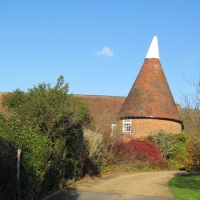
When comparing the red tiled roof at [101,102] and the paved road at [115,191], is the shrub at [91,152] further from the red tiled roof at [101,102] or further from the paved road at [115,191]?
the red tiled roof at [101,102]

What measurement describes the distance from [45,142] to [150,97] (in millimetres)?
25663

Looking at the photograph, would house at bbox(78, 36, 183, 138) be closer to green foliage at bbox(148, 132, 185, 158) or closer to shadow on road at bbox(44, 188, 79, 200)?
green foliage at bbox(148, 132, 185, 158)

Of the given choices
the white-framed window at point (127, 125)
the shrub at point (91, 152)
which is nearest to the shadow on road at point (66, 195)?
the shrub at point (91, 152)

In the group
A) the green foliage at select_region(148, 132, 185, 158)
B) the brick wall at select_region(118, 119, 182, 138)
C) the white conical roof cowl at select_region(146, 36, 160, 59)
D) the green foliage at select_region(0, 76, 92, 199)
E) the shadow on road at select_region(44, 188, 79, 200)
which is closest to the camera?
the green foliage at select_region(0, 76, 92, 199)

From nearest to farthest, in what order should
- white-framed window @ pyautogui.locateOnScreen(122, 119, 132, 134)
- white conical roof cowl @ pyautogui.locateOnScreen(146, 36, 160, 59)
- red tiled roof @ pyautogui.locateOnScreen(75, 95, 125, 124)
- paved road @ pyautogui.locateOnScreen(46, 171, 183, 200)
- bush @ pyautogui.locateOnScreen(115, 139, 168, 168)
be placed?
paved road @ pyautogui.locateOnScreen(46, 171, 183, 200)
bush @ pyautogui.locateOnScreen(115, 139, 168, 168)
white-framed window @ pyautogui.locateOnScreen(122, 119, 132, 134)
white conical roof cowl @ pyautogui.locateOnScreen(146, 36, 160, 59)
red tiled roof @ pyautogui.locateOnScreen(75, 95, 125, 124)

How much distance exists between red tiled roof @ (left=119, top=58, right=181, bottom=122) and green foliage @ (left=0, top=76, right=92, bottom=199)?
18.8m

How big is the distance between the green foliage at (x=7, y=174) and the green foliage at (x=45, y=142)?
131 centimetres

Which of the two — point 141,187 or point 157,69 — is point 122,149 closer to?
point 141,187

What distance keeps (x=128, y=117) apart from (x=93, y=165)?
16544 millimetres

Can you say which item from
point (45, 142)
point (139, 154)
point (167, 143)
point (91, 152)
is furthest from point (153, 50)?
point (45, 142)

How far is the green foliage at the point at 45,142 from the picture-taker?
983 cm

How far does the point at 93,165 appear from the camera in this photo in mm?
19172

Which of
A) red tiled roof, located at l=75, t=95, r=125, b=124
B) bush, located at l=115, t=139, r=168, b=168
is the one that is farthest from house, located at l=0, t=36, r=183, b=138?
bush, located at l=115, t=139, r=168, b=168

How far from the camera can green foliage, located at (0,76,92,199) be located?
9828mm
